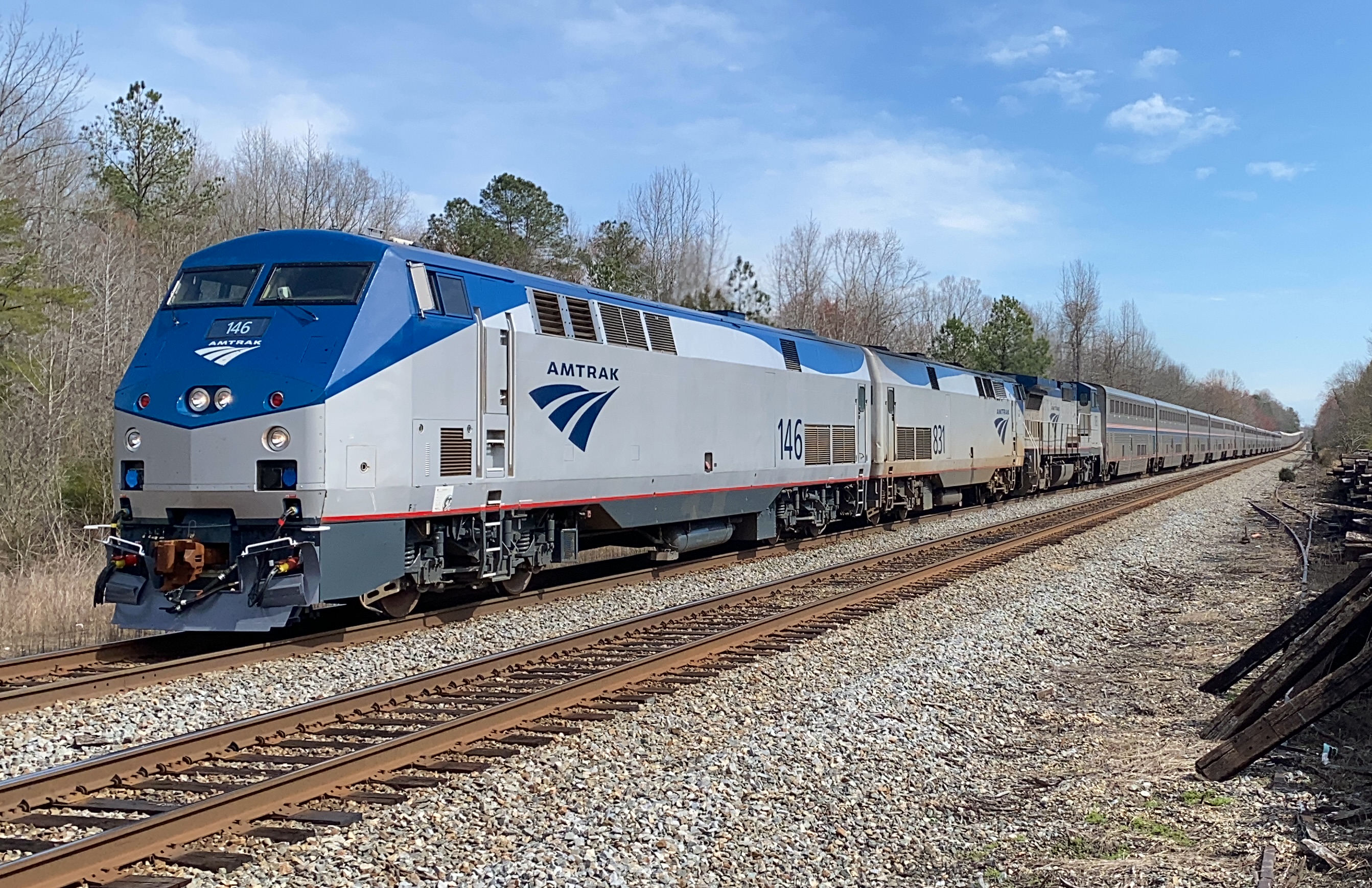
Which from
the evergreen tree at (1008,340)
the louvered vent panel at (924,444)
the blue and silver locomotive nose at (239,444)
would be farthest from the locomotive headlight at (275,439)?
the evergreen tree at (1008,340)

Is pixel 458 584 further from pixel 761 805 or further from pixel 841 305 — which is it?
pixel 841 305

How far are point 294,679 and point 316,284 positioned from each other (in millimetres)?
3633

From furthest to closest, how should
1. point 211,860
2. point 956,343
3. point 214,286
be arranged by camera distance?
point 956,343 → point 214,286 → point 211,860

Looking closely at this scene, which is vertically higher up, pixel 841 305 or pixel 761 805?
pixel 841 305

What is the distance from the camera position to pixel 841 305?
51719 millimetres

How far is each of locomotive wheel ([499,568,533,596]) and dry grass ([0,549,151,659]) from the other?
157 inches

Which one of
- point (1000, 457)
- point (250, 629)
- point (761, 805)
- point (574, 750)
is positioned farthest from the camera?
point (1000, 457)

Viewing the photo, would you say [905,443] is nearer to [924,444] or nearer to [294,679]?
[924,444]

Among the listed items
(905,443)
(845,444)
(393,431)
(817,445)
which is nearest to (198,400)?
(393,431)

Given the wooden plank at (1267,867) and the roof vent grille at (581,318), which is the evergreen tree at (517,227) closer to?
the roof vent grille at (581,318)

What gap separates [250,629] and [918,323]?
56.8 metres

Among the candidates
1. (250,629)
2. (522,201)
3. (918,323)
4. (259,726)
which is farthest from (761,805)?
(918,323)

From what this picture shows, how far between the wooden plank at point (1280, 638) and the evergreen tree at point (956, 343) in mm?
47026

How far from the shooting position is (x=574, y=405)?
1170 cm
